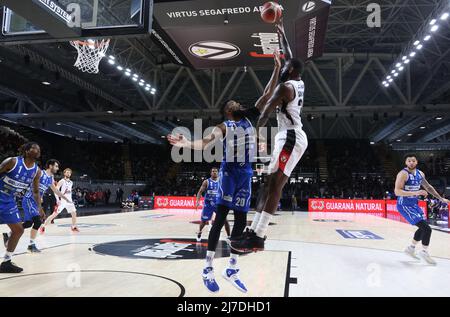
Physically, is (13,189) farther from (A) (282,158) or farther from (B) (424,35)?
(B) (424,35)

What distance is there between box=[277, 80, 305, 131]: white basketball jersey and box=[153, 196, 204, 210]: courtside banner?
20.1 m

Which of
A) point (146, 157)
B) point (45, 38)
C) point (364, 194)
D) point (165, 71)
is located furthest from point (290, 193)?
point (45, 38)

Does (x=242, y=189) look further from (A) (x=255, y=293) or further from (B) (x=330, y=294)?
(B) (x=330, y=294)

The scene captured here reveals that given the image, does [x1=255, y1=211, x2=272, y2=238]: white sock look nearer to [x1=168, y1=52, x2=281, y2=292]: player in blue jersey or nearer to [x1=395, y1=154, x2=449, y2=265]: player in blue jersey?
[x1=168, y1=52, x2=281, y2=292]: player in blue jersey

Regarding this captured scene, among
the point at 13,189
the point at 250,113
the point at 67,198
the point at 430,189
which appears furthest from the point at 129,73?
the point at 250,113

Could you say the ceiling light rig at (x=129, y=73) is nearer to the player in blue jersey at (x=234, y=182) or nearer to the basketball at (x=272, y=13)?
the player in blue jersey at (x=234, y=182)

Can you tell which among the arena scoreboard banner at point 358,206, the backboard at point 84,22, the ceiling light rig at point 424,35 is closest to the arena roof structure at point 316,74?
the ceiling light rig at point 424,35

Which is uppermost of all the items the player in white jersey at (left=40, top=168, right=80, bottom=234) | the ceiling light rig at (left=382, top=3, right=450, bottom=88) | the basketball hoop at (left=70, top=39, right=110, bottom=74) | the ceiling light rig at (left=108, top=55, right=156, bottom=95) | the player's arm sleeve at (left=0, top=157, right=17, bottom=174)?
the ceiling light rig at (left=382, top=3, right=450, bottom=88)

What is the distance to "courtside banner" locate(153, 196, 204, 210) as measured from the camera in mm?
23656

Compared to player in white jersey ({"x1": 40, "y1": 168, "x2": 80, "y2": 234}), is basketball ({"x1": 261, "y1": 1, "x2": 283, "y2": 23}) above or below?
above

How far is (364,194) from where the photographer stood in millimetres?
27344

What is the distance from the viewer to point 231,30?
665cm

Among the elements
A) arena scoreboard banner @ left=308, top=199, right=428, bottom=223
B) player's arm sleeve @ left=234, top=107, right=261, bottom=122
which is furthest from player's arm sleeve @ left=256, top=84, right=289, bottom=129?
arena scoreboard banner @ left=308, top=199, right=428, bottom=223

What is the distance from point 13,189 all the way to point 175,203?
1876 centimetres
